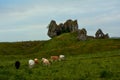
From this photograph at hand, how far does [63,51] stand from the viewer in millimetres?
82750

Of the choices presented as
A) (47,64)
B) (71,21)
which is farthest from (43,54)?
(71,21)

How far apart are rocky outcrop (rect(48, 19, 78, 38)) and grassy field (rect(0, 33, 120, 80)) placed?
15.1 m

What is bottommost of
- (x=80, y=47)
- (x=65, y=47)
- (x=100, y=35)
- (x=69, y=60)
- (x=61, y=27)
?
(x=69, y=60)

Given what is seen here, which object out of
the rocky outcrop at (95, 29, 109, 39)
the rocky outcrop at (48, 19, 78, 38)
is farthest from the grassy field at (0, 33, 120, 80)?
the rocky outcrop at (48, 19, 78, 38)

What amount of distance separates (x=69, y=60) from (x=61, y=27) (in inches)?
3026

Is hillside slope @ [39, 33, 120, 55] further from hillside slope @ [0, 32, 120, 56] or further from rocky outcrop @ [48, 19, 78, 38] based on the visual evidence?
rocky outcrop @ [48, 19, 78, 38]

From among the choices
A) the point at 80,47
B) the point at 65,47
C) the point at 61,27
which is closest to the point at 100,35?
the point at 61,27

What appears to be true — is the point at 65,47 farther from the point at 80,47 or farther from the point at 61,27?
the point at 61,27

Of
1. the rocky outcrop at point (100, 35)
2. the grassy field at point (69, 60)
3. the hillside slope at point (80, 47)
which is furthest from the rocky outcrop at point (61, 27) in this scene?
the hillside slope at point (80, 47)

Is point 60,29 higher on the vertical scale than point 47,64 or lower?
higher

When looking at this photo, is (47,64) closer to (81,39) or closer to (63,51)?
(63,51)

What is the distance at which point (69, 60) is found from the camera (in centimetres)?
5875

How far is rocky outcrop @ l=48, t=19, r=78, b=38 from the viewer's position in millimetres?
132125

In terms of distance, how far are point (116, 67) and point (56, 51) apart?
40.7 metres
